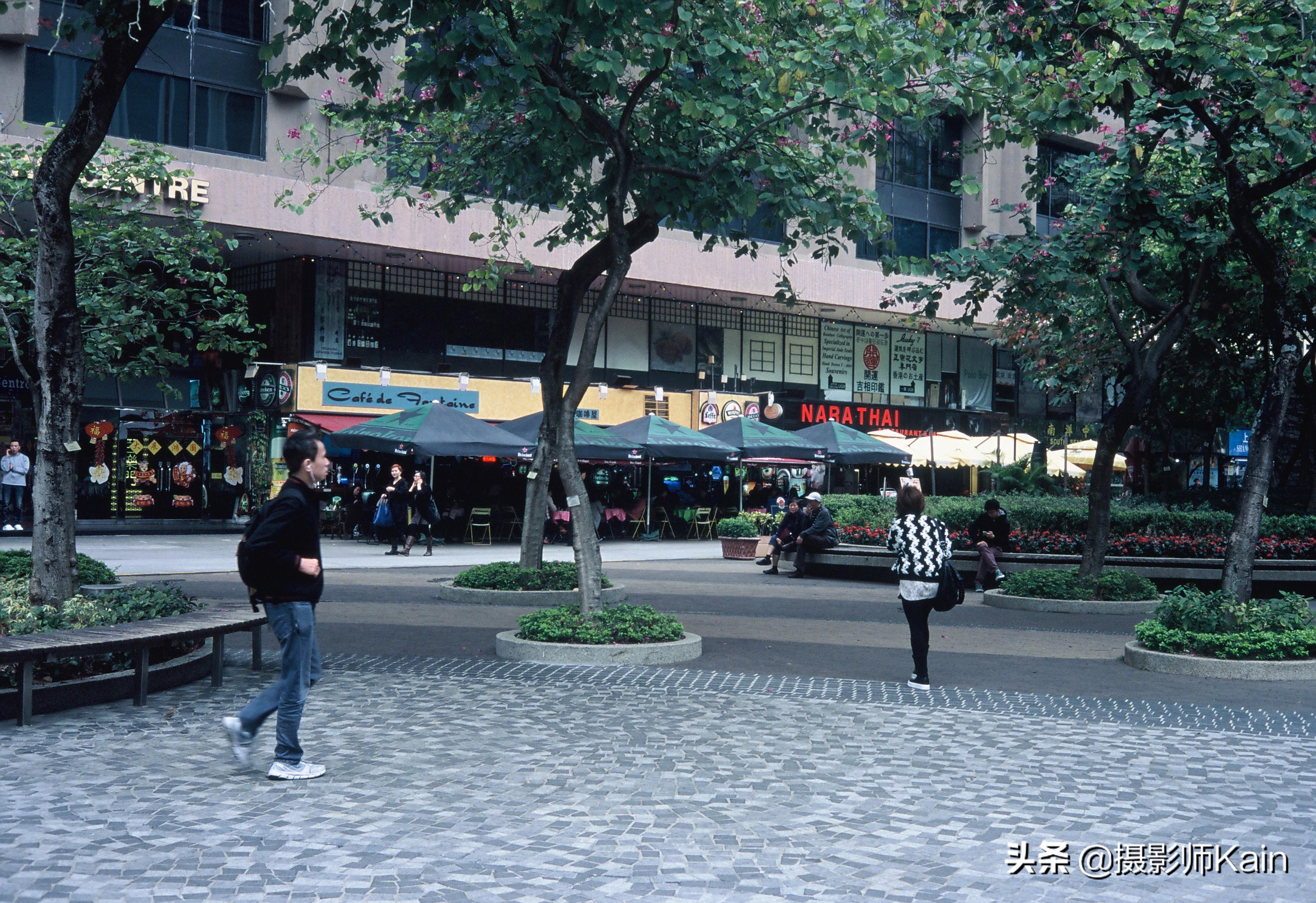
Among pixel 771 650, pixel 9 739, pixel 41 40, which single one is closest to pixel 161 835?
pixel 9 739

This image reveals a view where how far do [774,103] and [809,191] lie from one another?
112 inches

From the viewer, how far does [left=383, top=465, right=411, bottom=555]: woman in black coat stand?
2369cm

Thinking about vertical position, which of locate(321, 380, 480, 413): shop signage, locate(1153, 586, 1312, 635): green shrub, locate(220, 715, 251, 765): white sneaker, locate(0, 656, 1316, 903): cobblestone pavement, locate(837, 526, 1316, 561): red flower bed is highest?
locate(321, 380, 480, 413): shop signage

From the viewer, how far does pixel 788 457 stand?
29453 millimetres

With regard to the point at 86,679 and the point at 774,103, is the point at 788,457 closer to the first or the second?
the point at 774,103

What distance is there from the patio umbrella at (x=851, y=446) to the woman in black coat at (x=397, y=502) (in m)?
10.5

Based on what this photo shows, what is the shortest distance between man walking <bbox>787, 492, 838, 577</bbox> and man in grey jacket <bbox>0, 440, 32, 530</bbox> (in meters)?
16.2

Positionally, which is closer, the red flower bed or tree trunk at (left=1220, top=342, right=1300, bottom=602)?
tree trunk at (left=1220, top=342, right=1300, bottom=602)

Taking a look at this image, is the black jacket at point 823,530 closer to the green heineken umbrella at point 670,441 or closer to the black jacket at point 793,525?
the black jacket at point 793,525

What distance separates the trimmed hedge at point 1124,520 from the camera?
18.2 metres

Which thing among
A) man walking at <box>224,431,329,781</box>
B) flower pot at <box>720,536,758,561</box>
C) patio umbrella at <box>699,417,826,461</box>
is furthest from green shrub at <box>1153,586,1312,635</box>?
patio umbrella at <box>699,417,826,461</box>

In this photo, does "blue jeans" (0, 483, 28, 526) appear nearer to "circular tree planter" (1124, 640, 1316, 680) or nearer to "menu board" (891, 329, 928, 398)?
"circular tree planter" (1124, 640, 1316, 680)

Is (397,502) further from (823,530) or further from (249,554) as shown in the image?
(249,554)

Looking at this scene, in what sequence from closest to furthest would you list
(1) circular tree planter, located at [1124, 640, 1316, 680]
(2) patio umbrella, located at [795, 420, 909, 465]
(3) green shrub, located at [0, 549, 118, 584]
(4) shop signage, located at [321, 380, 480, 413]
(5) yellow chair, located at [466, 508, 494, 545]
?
(1) circular tree planter, located at [1124, 640, 1316, 680] < (3) green shrub, located at [0, 549, 118, 584] < (5) yellow chair, located at [466, 508, 494, 545] < (2) patio umbrella, located at [795, 420, 909, 465] < (4) shop signage, located at [321, 380, 480, 413]
